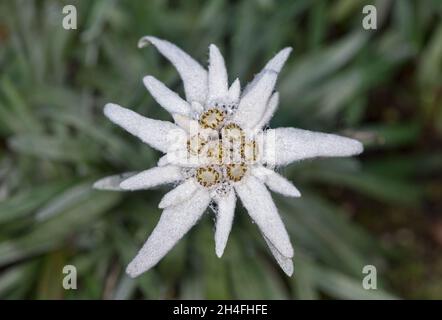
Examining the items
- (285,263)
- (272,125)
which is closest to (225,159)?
(285,263)

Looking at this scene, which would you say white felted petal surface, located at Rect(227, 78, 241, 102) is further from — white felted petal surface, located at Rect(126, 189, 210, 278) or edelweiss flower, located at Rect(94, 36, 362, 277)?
white felted petal surface, located at Rect(126, 189, 210, 278)

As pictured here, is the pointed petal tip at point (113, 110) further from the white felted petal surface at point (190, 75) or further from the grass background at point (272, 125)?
the grass background at point (272, 125)

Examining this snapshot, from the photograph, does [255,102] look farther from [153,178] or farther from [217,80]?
[153,178]

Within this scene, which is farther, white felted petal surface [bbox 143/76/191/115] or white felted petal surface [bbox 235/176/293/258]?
white felted petal surface [bbox 143/76/191/115]

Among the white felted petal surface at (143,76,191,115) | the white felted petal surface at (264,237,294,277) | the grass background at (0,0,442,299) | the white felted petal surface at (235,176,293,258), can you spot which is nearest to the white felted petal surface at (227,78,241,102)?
the white felted petal surface at (143,76,191,115)
